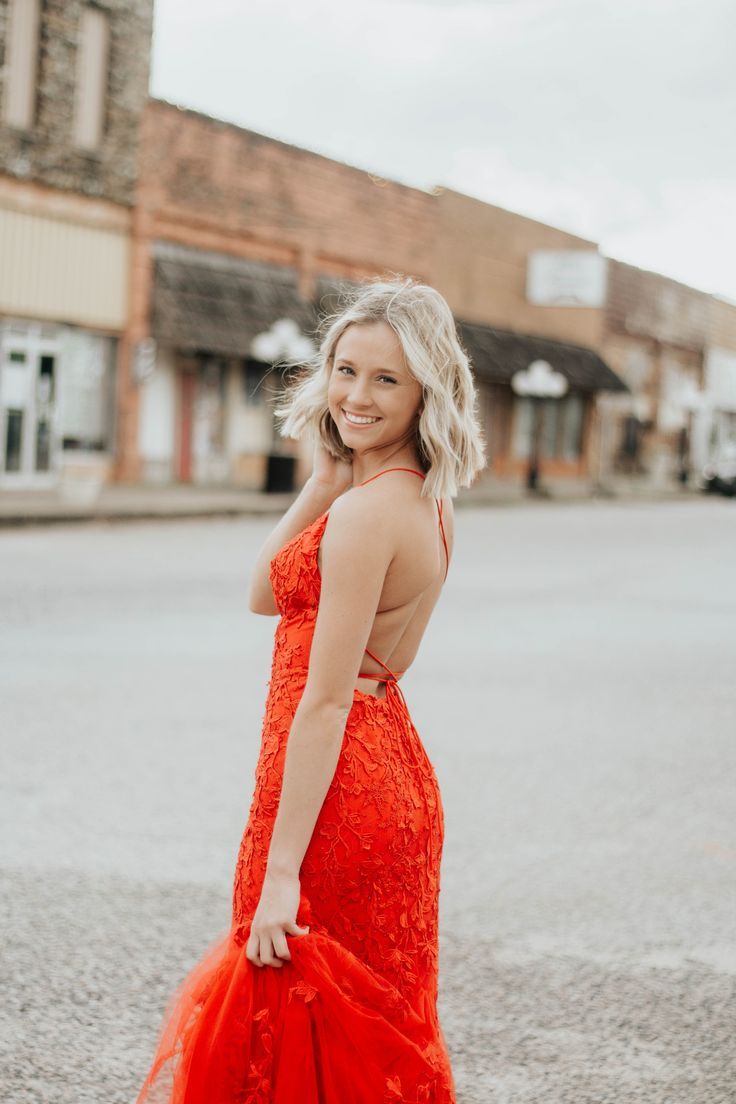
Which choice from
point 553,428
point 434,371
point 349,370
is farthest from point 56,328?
point 434,371

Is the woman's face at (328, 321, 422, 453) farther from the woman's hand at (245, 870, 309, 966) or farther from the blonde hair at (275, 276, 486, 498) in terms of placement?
the woman's hand at (245, 870, 309, 966)

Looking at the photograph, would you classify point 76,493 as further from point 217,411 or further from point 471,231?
point 471,231

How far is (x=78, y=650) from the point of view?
9047mm

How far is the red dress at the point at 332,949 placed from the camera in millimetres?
2293

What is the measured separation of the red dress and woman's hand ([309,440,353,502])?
0.20 m

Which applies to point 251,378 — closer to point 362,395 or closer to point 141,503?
point 141,503

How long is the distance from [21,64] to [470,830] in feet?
69.3

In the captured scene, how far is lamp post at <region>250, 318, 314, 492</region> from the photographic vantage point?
25625 mm

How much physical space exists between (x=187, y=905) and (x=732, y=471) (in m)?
37.0

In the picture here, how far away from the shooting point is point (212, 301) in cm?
2714

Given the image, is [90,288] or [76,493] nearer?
[76,493]

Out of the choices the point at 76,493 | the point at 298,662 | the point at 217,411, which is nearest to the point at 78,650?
the point at 298,662

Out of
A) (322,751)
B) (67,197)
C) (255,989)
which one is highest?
(67,197)

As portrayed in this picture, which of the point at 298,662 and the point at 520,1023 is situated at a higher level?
the point at 298,662
